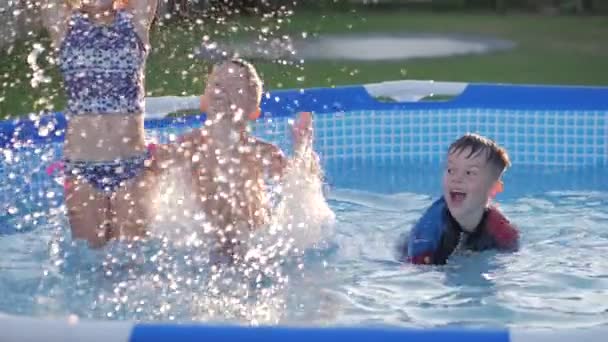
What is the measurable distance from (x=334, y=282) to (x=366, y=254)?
0.42 meters

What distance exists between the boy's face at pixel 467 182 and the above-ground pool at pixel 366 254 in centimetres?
20

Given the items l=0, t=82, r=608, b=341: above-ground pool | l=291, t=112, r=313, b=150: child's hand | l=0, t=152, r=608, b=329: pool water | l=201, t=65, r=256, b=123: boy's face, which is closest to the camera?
l=0, t=82, r=608, b=341: above-ground pool

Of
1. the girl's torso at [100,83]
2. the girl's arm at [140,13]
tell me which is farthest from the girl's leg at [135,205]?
the girl's arm at [140,13]

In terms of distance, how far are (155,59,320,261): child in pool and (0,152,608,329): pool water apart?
17 centimetres

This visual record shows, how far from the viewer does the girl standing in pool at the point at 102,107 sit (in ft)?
12.9

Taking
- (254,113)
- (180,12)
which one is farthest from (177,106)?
(180,12)

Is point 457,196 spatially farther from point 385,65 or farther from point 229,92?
point 385,65

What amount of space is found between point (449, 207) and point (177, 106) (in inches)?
91.6

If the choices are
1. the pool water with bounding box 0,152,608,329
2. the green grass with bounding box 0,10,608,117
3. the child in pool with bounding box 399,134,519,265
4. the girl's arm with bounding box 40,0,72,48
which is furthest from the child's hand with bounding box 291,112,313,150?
the green grass with bounding box 0,10,608,117

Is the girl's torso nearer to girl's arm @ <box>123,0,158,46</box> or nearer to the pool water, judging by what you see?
girl's arm @ <box>123,0,158,46</box>

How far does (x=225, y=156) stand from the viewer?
165 inches

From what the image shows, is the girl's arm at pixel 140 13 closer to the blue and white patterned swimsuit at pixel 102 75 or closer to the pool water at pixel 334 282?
the blue and white patterned swimsuit at pixel 102 75

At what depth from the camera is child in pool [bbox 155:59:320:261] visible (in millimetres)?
4156

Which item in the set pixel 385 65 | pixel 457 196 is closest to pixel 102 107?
pixel 457 196
